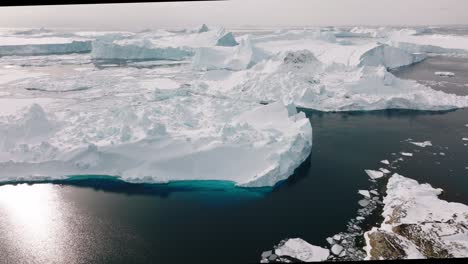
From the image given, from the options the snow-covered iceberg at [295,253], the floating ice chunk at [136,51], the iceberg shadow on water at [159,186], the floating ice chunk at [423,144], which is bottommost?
the iceberg shadow on water at [159,186]

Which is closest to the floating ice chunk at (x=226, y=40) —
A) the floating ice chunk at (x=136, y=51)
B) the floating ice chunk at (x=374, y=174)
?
the floating ice chunk at (x=136, y=51)

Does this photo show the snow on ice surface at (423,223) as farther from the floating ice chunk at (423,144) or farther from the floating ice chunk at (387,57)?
the floating ice chunk at (387,57)

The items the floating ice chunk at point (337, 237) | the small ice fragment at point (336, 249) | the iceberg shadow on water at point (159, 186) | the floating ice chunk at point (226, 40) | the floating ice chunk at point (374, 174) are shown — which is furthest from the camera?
the floating ice chunk at point (226, 40)

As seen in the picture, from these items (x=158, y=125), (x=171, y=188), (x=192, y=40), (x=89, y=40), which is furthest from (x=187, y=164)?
(x=89, y=40)

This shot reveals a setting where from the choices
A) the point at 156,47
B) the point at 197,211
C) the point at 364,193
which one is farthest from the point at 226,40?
the point at 197,211

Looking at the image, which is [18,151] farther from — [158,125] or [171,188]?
[171,188]

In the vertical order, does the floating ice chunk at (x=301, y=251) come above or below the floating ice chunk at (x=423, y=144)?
below

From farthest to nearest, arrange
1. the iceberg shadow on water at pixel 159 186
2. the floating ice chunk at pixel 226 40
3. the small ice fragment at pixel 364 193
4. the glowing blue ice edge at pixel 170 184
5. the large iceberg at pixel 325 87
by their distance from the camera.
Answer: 1. the floating ice chunk at pixel 226 40
2. the large iceberg at pixel 325 87
3. the glowing blue ice edge at pixel 170 184
4. the iceberg shadow on water at pixel 159 186
5. the small ice fragment at pixel 364 193

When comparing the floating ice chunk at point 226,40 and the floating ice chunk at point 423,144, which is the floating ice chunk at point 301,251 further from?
the floating ice chunk at point 226,40

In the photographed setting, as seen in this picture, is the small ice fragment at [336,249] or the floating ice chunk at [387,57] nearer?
the small ice fragment at [336,249]
